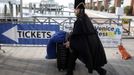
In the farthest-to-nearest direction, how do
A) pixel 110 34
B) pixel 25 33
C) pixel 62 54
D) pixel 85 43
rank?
pixel 110 34
pixel 25 33
pixel 62 54
pixel 85 43

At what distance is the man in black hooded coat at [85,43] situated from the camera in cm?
732

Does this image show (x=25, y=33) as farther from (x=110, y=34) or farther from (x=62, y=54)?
(x=62, y=54)

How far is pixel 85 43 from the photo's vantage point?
24.2ft

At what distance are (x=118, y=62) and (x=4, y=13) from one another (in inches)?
463

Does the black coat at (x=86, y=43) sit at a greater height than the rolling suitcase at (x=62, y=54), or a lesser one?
greater

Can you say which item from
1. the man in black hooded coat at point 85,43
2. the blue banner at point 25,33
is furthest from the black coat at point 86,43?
the blue banner at point 25,33

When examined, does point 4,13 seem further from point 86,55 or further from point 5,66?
point 86,55

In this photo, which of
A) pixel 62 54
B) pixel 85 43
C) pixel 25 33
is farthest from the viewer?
pixel 25 33

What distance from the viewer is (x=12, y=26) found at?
460 inches

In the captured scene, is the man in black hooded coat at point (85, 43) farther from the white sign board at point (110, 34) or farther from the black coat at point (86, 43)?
the white sign board at point (110, 34)

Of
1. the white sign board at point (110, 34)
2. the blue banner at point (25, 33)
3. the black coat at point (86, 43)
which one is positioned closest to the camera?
the black coat at point (86, 43)

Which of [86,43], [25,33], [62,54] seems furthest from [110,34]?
[86,43]

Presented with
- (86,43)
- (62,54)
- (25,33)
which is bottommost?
(62,54)

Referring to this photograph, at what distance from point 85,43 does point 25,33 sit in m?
4.98
